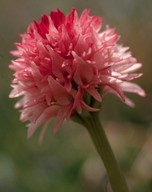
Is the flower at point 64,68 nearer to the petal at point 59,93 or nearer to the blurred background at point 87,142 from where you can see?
the petal at point 59,93

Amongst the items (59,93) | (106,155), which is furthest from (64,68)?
(106,155)

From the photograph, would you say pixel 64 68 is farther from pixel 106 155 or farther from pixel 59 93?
pixel 106 155

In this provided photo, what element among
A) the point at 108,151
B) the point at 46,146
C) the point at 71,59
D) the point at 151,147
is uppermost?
the point at 71,59

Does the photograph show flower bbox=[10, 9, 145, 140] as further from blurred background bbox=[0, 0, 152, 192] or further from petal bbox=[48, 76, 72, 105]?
blurred background bbox=[0, 0, 152, 192]

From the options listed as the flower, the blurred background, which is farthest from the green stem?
the blurred background

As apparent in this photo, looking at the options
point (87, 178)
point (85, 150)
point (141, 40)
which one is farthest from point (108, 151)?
point (141, 40)

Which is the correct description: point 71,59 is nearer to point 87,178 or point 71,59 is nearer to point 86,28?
point 86,28
